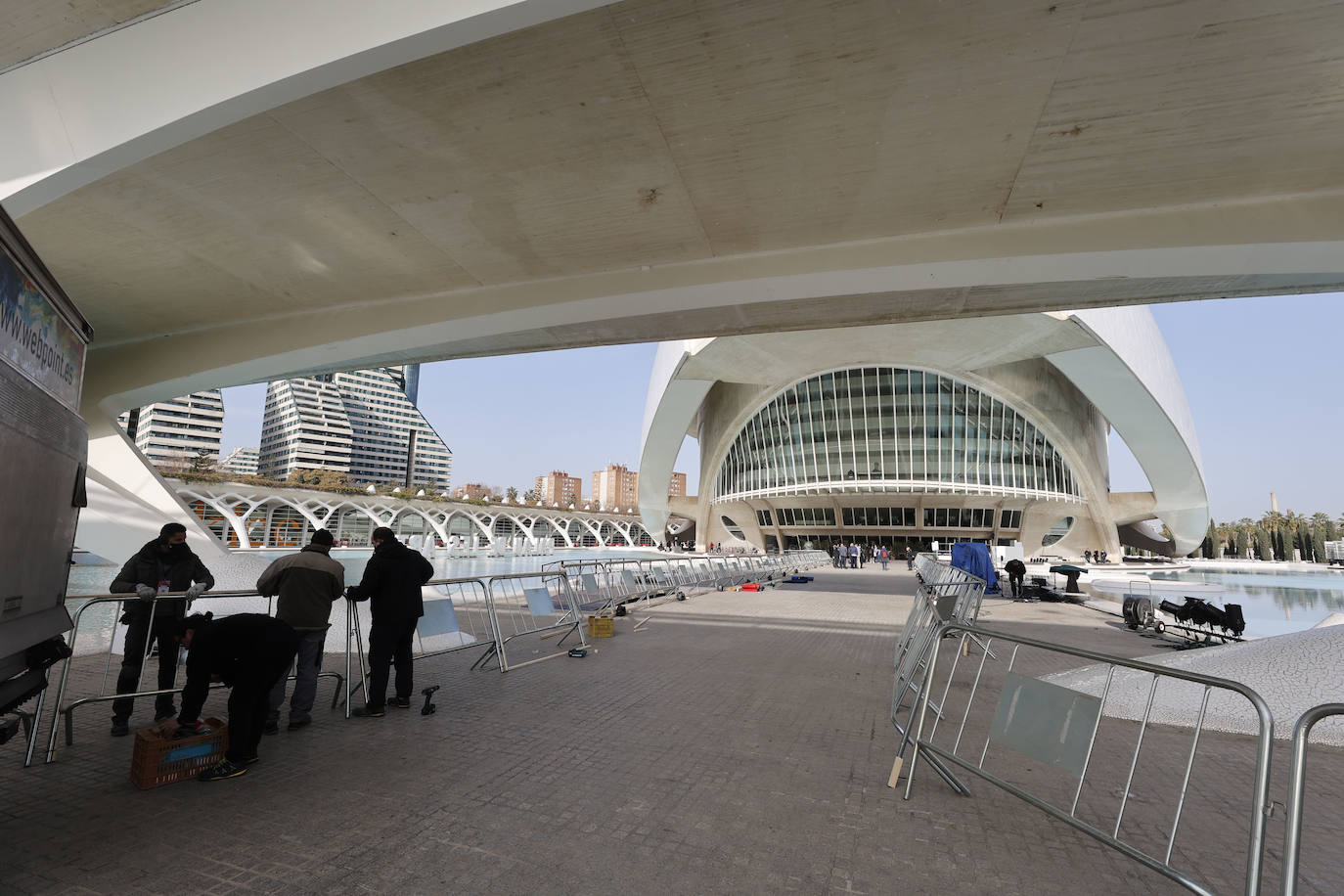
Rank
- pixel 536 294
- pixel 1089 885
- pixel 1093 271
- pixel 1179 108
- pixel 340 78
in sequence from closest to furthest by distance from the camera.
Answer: pixel 1089 885 → pixel 340 78 → pixel 1179 108 → pixel 1093 271 → pixel 536 294

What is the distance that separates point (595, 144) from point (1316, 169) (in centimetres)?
619

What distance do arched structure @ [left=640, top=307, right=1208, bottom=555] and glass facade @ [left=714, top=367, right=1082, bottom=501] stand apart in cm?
11

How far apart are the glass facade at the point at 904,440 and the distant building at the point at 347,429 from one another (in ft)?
196

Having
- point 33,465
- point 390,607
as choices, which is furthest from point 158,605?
point 33,465

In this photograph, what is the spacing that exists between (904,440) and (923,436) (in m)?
1.64

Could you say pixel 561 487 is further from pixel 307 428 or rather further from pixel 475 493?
pixel 307 428

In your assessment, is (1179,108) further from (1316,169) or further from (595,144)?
(595,144)

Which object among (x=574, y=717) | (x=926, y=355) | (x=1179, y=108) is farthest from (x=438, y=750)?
(x=926, y=355)

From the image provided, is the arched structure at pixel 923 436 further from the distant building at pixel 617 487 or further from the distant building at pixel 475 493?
the distant building at pixel 617 487

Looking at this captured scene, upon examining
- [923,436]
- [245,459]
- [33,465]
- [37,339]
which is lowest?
[245,459]

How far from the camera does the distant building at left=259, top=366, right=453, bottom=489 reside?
90.2 metres

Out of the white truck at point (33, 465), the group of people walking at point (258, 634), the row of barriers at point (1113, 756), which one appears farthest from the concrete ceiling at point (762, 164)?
the row of barriers at point (1113, 756)

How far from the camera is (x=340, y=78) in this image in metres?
3.83

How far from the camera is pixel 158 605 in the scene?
18.4 feet
